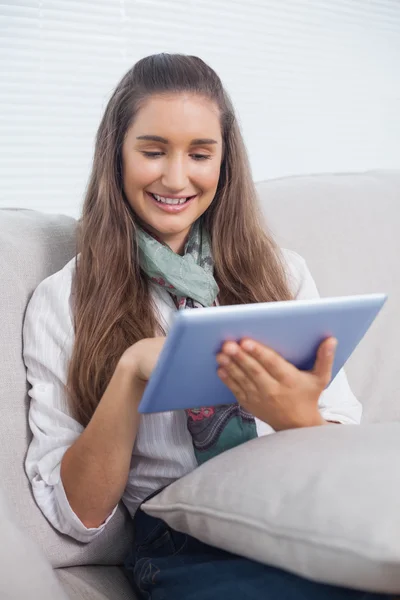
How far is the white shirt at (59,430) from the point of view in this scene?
1.30m

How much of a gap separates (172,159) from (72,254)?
0.96 feet

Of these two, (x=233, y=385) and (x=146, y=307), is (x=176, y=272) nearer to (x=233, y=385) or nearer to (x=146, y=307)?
(x=146, y=307)

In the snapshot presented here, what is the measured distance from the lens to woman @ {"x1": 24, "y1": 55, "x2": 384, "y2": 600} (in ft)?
4.00

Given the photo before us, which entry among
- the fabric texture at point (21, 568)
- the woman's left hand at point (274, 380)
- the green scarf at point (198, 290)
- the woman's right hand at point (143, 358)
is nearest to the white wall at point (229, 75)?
the green scarf at point (198, 290)

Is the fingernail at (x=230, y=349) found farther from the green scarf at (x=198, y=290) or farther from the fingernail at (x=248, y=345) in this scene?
the green scarf at (x=198, y=290)

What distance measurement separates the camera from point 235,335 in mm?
981

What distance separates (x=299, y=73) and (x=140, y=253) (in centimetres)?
174

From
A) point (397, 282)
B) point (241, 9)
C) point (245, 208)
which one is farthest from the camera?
point (241, 9)

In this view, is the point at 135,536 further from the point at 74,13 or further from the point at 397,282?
the point at 74,13

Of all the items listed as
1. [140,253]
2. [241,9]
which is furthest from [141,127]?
[241,9]

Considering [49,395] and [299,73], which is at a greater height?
[299,73]

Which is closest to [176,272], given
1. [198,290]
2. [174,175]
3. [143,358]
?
[198,290]

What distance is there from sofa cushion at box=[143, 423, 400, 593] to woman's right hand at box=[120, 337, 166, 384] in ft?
0.53

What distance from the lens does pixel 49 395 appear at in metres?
1.34
